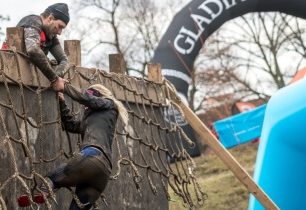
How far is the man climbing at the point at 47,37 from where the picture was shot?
13.3ft

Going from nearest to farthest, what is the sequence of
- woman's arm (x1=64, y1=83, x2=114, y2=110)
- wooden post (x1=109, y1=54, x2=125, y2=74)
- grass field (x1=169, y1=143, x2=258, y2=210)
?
1. woman's arm (x1=64, y1=83, x2=114, y2=110)
2. wooden post (x1=109, y1=54, x2=125, y2=74)
3. grass field (x1=169, y1=143, x2=258, y2=210)

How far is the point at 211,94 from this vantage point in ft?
89.1

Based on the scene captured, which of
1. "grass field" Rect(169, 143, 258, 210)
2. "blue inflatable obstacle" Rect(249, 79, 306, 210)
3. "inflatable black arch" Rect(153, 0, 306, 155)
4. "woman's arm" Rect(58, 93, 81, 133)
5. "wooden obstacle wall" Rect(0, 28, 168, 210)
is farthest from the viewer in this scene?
"grass field" Rect(169, 143, 258, 210)

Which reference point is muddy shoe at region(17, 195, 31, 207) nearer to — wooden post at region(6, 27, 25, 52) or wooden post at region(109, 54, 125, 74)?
wooden post at region(6, 27, 25, 52)

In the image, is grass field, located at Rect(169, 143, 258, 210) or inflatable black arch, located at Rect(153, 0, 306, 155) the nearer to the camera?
inflatable black arch, located at Rect(153, 0, 306, 155)

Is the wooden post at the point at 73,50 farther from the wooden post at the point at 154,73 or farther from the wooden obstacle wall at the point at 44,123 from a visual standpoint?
the wooden post at the point at 154,73

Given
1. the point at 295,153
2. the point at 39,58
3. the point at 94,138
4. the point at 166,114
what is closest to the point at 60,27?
the point at 39,58

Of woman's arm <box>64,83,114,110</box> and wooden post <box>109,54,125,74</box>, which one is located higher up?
wooden post <box>109,54,125,74</box>

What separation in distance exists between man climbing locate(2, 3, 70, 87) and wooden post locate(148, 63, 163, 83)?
71.7 inches

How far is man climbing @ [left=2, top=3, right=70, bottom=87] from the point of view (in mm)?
4051

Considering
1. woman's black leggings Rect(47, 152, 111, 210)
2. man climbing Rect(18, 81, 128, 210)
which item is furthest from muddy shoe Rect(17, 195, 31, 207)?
woman's black leggings Rect(47, 152, 111, 210)

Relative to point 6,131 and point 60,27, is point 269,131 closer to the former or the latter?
point 60,27

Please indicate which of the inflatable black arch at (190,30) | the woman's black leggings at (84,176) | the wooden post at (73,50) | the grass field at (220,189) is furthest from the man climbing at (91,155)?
the inflatable black arch at (190,30)

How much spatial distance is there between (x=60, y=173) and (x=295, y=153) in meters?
3.55
